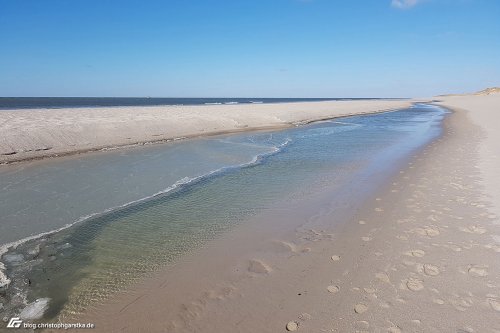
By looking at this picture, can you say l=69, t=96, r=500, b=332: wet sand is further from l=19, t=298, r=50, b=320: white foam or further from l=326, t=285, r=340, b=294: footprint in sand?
l=19, t=298, r=50, b=320: white foam

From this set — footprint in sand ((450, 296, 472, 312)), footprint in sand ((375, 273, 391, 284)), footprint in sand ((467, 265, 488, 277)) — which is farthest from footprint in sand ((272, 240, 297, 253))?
footprint in sand ((467, 265, 488, 277))

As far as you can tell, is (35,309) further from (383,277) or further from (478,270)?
(478,270)

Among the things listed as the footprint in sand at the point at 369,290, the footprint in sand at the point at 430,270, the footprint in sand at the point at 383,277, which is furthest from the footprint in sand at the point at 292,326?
the footprint in sand at the point at 430,270

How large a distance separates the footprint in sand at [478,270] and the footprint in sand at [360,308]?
1.73 m

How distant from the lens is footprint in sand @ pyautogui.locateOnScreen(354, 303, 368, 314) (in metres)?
3.73

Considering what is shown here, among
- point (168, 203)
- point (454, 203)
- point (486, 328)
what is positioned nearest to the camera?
point (486, 328)

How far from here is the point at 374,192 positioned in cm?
858

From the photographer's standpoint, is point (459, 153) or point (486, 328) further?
point (459, 153)

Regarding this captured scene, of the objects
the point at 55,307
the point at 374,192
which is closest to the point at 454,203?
the point at 374,192

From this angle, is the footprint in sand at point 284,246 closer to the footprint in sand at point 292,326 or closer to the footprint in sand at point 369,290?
the footprint in sand at point 369,290

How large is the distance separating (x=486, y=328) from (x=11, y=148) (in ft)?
52.7

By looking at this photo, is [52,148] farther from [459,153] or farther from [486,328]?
[459,153]

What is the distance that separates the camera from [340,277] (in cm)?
453

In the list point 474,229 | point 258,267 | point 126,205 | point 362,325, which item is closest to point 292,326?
point 362,325
